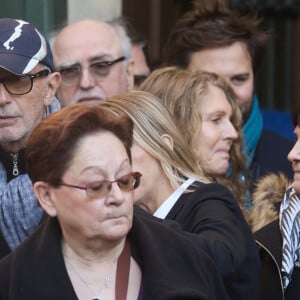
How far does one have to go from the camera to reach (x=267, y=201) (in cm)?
471

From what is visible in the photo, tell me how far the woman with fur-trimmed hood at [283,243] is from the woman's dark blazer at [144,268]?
2.42 feet

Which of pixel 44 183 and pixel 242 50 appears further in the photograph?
pixel 242 50

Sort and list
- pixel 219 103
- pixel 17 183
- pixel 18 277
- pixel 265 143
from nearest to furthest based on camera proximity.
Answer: pixel 18 277
pixel 17 183
pixel 219 103
pixel 265 143

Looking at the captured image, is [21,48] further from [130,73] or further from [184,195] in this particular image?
[130,73]

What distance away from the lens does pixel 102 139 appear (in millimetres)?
3561

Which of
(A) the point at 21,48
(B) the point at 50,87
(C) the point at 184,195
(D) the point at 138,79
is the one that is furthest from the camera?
(D) the point at 138,79

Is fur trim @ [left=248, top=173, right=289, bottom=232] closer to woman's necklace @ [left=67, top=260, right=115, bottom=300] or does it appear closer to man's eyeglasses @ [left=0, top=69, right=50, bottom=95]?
man's eyeglasses @ [left=0, top=69, right=50, bottom=95]

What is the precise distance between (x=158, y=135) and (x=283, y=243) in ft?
2.06

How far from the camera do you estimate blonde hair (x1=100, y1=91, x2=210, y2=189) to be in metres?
A: 4.20

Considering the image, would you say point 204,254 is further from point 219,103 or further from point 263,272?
point 219,103

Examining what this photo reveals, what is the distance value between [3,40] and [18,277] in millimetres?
1059

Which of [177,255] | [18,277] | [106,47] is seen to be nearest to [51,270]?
[18,277]

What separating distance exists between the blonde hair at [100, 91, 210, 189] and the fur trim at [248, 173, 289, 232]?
0.51m

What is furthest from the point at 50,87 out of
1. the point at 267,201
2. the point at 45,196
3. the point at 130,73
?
the point at 130,73
